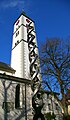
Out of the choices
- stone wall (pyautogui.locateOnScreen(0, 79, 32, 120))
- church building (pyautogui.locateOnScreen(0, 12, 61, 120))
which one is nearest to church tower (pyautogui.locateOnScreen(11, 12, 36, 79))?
church building (pyautogui.locateOnScreen(0, 12, 61, 120))

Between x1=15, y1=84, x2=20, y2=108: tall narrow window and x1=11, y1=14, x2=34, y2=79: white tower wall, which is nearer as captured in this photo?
x1=15, y1=84, x2=20, y2=108: tall narrow window

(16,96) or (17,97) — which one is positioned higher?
(16,96)

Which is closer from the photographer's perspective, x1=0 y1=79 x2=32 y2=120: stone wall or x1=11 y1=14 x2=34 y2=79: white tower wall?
x1=0 y1=79 x2=32 y2=120: stone wall

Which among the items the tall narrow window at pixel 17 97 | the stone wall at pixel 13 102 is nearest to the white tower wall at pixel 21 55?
the tall narrow window at pixel 17 97

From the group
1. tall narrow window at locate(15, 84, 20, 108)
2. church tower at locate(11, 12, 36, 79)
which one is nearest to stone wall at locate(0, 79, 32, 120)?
tall narrow window at locate(15, 84, 20, 108)

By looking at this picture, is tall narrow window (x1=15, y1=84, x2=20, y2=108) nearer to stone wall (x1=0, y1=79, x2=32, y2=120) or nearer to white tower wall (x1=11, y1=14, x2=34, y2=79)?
stone wall (x1=0, y1=79, x2=32, y2=120)

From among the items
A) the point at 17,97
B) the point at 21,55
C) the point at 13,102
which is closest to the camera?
the point at 13,102

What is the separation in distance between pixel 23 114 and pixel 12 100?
2444mm

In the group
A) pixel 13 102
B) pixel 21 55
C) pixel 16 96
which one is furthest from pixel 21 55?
pixel 13 102

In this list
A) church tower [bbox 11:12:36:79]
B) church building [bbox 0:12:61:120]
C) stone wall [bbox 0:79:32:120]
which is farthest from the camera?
church tower [bbox 11:12:36:79]

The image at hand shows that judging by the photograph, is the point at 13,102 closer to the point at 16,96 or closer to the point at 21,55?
the point at 16,96

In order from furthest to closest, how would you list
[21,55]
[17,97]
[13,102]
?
[21,55] → [17,97] → [13,102]

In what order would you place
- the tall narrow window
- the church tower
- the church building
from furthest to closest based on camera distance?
the church tower, the tall narrow window, the church building

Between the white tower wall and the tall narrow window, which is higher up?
the white tower wall
